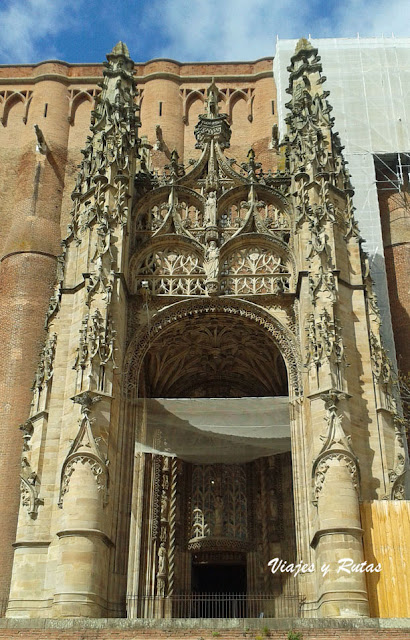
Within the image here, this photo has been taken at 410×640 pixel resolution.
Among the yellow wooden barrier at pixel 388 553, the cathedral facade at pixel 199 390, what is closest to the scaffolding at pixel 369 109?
the cathedral facade at pixel 199 390

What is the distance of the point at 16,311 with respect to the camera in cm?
2227

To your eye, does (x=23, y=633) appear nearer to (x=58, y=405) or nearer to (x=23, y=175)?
(x=58, y=405)

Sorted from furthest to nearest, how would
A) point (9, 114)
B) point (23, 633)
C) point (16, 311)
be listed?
point (9, 114), point (16, 311), point (23, 633)

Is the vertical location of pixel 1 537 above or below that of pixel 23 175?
below

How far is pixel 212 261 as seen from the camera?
18016 millimetres

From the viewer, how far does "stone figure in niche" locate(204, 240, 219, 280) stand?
1784 cm

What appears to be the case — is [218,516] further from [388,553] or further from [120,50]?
[120,50]

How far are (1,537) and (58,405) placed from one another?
17.9ft

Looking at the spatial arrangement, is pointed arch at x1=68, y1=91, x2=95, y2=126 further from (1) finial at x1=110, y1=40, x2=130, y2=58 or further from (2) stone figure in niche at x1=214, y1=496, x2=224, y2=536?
(2) stone figure in niche at x1=214, y1=496, x2=224, y2=536

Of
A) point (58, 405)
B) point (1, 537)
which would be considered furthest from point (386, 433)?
point (1, 537)

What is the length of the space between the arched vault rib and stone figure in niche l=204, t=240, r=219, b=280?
23.7 inches

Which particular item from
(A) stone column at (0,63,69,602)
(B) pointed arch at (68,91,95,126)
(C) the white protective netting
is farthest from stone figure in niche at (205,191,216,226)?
(B) pointed arch at (68,91,95,126)

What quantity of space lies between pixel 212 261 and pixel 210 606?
26.2ft

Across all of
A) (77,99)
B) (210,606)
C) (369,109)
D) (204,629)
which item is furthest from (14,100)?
(204,629)
